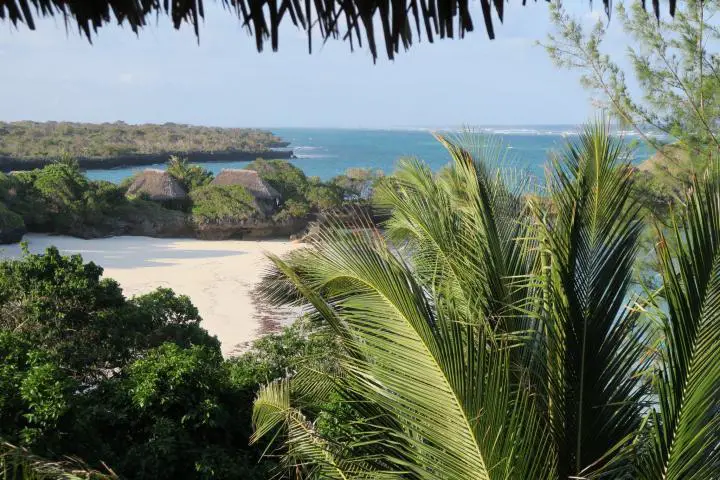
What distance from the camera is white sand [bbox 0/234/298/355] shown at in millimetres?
15461

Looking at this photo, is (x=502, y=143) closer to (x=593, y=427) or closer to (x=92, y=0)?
(x=593, y=427)

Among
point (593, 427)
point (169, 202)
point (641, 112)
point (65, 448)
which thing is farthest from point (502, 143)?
point (169, 202)

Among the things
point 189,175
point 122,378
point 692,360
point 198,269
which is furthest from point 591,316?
point 189,175

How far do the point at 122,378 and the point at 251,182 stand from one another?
22.8 metres

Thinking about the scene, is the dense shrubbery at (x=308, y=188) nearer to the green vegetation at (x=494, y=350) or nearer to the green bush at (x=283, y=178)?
the green bush at (x=283, y=178)

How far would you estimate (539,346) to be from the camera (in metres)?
2.83

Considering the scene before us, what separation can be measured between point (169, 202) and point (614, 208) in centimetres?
2737

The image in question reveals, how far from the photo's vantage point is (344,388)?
279 cm

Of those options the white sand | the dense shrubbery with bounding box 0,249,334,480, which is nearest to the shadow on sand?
the white sand

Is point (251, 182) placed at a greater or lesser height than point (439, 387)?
lesser

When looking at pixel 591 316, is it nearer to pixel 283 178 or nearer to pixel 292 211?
pixel 292 211

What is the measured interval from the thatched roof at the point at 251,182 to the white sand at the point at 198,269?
295cm

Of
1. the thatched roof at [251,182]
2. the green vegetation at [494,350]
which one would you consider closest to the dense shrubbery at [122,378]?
the green vegetation at [494,350]

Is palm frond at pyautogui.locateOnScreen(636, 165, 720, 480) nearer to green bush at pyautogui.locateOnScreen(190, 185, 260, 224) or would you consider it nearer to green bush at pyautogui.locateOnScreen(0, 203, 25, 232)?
green bush at pyautogui.locateOnScreen(0, 203, 25, 232)
